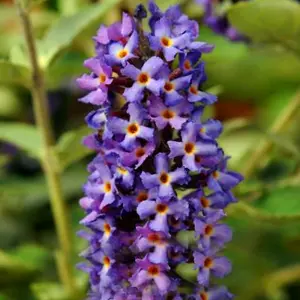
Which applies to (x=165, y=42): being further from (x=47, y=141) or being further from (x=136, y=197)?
(x=47, y=141)

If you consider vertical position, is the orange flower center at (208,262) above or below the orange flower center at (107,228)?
below

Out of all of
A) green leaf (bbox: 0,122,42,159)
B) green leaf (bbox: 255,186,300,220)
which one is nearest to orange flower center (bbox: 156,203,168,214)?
green leaf (bbox: 255,186,300,220)

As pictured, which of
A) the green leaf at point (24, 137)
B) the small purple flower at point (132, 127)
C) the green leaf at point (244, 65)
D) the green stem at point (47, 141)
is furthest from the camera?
the green leaf at point (244, 65)

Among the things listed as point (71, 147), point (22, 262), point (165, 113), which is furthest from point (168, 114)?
point (22, 262)

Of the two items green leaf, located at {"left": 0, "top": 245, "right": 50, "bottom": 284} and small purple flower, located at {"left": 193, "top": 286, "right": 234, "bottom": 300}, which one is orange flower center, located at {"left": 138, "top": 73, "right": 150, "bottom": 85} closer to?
small purple flower, located at {"left": 193, "top": 286, "right": 234, "bottom": 300}

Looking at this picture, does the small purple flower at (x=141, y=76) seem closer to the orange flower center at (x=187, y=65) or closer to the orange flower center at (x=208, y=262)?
the orange flower center at (x=187, y=65)

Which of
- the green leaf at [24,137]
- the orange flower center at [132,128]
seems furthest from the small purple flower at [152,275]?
the green leaf at [24,137]

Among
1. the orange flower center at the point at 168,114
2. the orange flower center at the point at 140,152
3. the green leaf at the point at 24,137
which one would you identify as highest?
the green leaf at the point at 24,137
